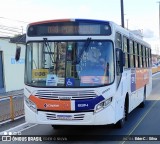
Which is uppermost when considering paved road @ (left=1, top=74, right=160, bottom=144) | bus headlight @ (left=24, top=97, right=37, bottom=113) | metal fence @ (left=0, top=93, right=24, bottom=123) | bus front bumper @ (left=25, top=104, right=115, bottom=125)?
bus headlight @ (left=24, top=97, right=37, bottom=113)

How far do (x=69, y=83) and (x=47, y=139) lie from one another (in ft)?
5.51

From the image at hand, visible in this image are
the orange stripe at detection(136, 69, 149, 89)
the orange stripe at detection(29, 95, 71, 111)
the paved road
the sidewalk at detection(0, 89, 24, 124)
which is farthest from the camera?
the orange stripe at detection(136, 69, 149, 89)

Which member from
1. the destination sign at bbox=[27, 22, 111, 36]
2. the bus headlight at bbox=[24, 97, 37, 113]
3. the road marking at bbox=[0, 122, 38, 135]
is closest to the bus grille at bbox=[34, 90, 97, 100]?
the bus headlight at bbox=[24, 97, 37, 113]

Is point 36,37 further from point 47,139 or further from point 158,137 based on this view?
point 158,137

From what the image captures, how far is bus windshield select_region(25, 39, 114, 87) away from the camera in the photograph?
9.08 meters

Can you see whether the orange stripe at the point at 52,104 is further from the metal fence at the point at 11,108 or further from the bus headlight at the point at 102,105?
the metal fence at the point at 11,108

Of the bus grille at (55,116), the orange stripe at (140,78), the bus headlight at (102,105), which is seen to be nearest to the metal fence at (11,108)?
the bus grille at (55,116)

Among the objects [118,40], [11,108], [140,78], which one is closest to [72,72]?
[118,40]

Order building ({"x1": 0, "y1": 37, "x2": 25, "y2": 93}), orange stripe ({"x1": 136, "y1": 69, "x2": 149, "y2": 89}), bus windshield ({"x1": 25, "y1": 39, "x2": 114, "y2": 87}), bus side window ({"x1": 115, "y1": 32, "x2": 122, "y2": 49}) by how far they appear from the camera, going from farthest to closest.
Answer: building ({"x1": 0, "y1": 37, "x2": 25, "y2": 93}) < orange stripe ({"x1": 136, "y1": 69, "x2": 149, "y2": 89}) < bus side window ({"x1": 115, "y1": 32, "x2": 122, "y2": 49}) < bus windshield ({"x1": 25, "y1": 39, "x2": 114, "y2": 87})

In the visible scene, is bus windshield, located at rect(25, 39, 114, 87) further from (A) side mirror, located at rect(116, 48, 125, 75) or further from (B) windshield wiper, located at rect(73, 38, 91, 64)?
(A) side mirror, located at rect(116, 48, 125, 75)

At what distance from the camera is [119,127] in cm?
1095

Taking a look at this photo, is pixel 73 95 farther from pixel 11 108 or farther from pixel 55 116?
pixel 11 108

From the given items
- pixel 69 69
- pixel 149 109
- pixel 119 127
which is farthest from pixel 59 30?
pixel 149 109

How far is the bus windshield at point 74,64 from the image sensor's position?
9.08 metres
